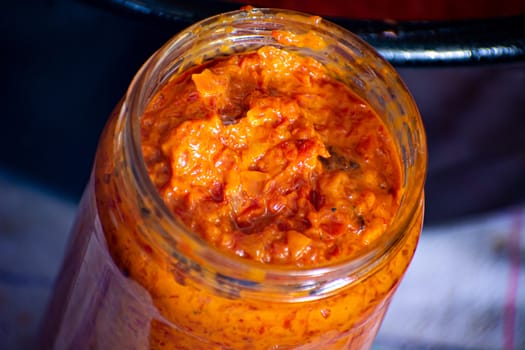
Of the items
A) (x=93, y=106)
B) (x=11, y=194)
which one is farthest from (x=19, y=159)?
(x=93, y=106)

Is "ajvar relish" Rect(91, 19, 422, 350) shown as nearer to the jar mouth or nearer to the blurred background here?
the jar mouth

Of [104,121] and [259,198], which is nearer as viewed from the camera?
[259,198]

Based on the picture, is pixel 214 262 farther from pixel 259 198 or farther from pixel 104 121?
pixel 104 121

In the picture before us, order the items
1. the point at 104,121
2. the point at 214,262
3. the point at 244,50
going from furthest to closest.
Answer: the point at 104,121, the point at 244,50, the point at 214,262

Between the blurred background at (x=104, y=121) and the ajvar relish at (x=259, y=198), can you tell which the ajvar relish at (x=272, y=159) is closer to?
the ajvar relish at (x=259, y=198)

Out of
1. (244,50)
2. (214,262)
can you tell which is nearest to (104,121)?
(244,50)

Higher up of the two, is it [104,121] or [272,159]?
[272,159]

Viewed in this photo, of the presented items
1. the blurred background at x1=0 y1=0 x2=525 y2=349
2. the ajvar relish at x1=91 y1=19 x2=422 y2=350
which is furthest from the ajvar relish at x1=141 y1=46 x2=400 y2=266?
the blurred background at x1=0 y1=0 x2=525 y2=349

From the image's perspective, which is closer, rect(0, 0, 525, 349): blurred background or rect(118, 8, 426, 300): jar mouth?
rect(118, 8, 426, 300): jar mouth
